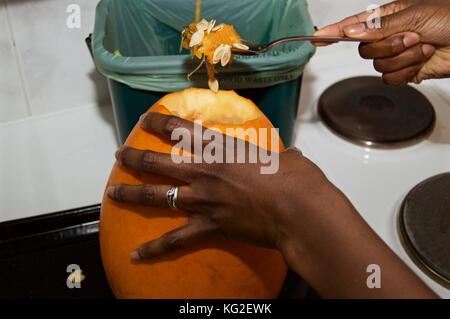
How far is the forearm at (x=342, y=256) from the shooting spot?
1.61ft

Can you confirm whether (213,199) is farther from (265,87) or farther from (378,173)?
(378,173)

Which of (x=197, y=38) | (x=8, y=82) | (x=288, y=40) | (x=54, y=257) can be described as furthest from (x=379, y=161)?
(x=8, y=82)

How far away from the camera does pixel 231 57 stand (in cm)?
73

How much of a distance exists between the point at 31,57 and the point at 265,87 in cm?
44

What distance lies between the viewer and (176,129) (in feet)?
1.93

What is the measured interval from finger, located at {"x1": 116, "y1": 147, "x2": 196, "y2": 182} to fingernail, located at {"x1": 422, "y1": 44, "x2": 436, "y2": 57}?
0.42 metres

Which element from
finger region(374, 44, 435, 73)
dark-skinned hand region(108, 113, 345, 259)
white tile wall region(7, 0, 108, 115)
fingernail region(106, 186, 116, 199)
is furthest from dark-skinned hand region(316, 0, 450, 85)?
white tile wall region(7, 0, 108, 115)

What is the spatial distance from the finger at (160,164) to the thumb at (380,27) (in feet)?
0.99

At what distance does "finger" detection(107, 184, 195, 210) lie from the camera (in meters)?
0.56

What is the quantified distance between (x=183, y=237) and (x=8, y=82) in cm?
58

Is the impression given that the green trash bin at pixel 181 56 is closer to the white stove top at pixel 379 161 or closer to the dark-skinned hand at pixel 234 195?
the white stove top at pixel 379 161

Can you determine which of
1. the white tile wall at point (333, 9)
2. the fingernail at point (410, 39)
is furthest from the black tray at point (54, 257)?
the white tile wall at point (333, 9)

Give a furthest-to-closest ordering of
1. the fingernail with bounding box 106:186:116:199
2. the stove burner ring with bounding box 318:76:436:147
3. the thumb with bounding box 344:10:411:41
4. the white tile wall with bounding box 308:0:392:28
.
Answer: the white tile wall with bounding box 308:0:392:28
the stove burner ring with bounding box 318:76:436:147
the thumb with bounding box 344:10:411:41
the fingernail with bounding box 106:186:116:199

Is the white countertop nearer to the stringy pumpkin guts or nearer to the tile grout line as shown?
the tile grout line
